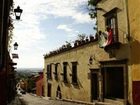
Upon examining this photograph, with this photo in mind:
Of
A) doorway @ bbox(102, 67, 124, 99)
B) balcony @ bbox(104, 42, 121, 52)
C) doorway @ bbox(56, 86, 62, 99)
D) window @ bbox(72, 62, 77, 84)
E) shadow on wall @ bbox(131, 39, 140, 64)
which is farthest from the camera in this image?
doorway @ bbox(56, 86, 62, 99)

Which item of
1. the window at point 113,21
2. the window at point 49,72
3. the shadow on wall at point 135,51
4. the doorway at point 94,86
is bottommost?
the doorway at point 94,86

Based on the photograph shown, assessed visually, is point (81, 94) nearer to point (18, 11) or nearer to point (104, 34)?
point (104, 34)

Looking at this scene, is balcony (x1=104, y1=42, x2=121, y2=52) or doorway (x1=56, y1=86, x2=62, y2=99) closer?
balcony (x1=104, y1=42, x2=121, y2=52)

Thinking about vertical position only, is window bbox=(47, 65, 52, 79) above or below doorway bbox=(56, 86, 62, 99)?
above

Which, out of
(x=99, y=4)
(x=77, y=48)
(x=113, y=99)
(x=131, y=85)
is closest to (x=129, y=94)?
(x=131, y=85)

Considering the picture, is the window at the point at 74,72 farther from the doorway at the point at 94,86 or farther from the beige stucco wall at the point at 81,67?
the doorway at the point at 94,86

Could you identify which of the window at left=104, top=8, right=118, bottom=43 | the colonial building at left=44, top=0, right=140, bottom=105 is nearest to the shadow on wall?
the colonial building at left=44, top=0, right=140, bottom=105

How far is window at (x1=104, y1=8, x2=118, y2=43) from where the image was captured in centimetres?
1836

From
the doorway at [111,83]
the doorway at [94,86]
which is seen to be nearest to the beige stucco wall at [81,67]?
the doorway at [94,86]

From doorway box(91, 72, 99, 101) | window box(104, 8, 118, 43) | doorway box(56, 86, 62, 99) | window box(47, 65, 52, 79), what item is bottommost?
doorway box(56, 86, 62, 99)

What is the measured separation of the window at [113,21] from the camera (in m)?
18.4

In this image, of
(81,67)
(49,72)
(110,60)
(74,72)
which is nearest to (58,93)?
(49,72)

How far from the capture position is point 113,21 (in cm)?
1911

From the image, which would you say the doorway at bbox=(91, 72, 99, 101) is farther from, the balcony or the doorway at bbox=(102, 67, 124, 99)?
the balcony
